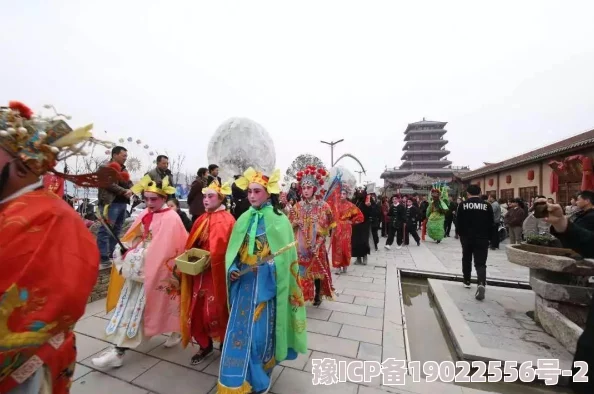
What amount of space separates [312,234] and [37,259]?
3.68 metres

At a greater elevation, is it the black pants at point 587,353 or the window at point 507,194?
the window at point 507,194

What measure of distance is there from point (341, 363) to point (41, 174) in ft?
9.83

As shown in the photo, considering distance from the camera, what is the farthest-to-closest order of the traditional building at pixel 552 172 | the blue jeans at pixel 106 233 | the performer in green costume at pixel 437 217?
the performer in green costume at pixel 437 217
the traditional building at pixel 552 172
the blue jeans at pixel 106 233

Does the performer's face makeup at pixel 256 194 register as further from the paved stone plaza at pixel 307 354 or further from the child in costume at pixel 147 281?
the paved stone plaza at pixel 307 354

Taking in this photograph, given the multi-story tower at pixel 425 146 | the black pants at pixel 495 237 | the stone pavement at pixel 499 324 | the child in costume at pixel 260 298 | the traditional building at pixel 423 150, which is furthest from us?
the multi-story tower at pixel 425 146

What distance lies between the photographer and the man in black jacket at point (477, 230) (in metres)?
5.07

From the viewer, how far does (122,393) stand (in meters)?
2.48

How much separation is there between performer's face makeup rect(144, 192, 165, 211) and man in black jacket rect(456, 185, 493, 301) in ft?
Answer: 16.7

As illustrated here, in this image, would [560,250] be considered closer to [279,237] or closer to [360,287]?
[360,287]

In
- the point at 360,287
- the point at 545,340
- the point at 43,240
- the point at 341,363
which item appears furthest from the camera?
the point at 360,287

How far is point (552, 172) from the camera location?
12.3 metres

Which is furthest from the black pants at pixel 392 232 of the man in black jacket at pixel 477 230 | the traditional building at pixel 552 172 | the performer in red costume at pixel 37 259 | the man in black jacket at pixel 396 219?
the performer in red costume at pixel 37 259

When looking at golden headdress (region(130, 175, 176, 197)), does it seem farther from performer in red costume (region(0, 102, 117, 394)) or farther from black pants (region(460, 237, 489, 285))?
black pants (region(460, 237, 489, 285))

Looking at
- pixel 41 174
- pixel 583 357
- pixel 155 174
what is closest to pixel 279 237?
pixel 41 174
